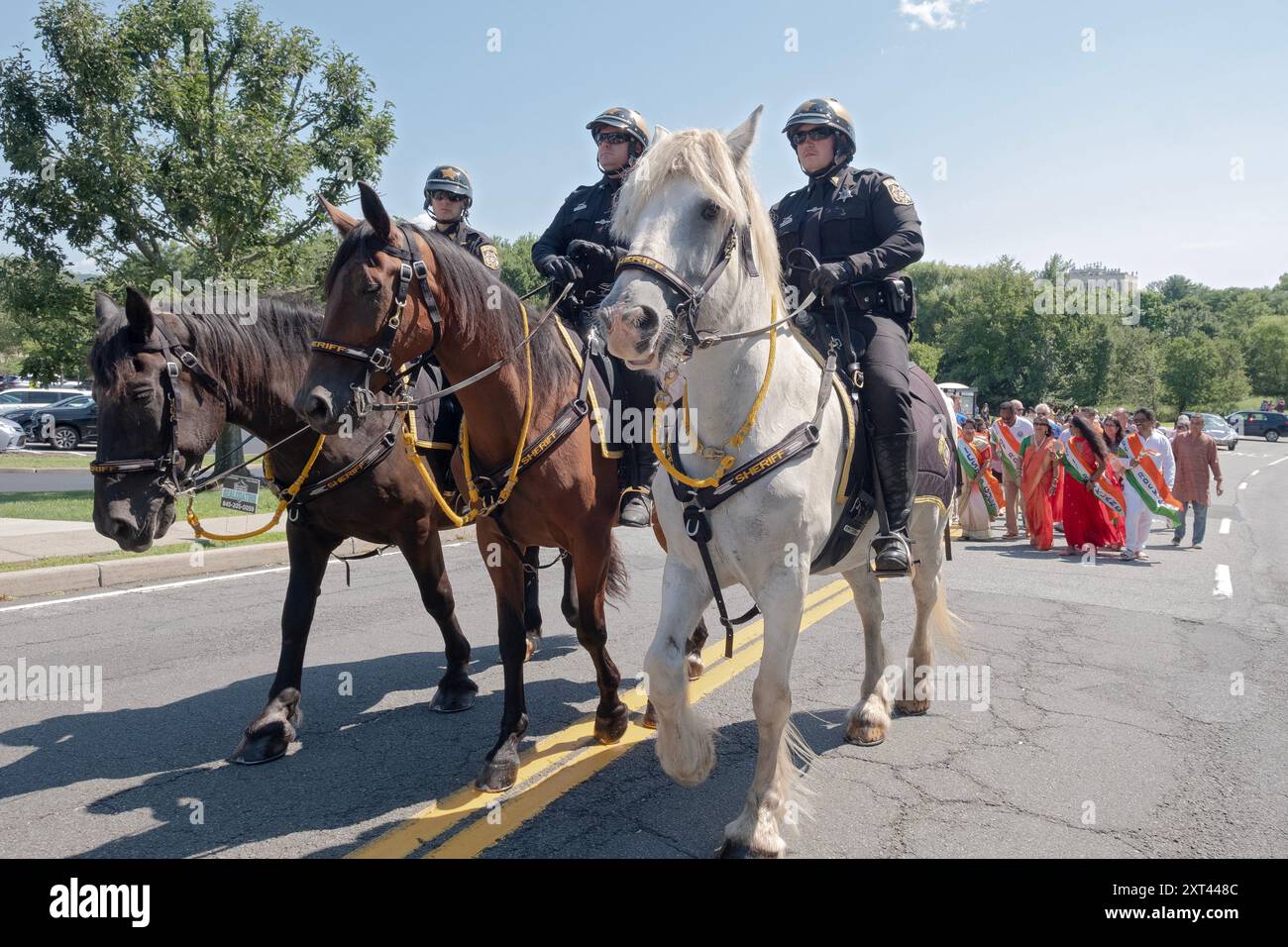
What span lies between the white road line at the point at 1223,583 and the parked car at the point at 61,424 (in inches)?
1259

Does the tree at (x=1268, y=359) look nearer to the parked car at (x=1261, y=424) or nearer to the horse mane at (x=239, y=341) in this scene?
the parked car at (x=1261, y=424)

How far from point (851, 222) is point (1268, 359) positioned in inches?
3841

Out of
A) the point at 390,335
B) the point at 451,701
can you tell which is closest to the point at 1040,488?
the point at 451,701

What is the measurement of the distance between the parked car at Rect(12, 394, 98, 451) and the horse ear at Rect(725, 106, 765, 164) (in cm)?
3214

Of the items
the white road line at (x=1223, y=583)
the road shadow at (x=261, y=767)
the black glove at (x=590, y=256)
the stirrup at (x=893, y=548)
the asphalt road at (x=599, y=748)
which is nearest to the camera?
the asphalt road at (x=599, y=748)

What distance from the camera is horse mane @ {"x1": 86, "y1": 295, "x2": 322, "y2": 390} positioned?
4.07 metres

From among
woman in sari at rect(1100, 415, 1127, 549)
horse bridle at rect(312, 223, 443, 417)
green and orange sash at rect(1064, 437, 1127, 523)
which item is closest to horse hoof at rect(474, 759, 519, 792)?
horse bridle at rect(312, 223, 443, 417)

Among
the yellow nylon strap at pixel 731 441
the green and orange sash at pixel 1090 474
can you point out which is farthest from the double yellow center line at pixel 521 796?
the green and orange sash at pixel 1090 474

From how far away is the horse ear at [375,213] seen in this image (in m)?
3.52

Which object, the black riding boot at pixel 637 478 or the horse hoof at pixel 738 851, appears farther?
the black riding boot at pixel 637 478

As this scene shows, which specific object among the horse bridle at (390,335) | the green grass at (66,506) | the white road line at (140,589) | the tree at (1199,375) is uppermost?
the tree at (1199,375)

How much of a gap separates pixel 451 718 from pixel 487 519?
4.58 feet

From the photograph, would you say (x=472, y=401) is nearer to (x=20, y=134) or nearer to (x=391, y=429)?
(x=391, y=429)

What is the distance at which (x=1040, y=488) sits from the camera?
45.4 ft
